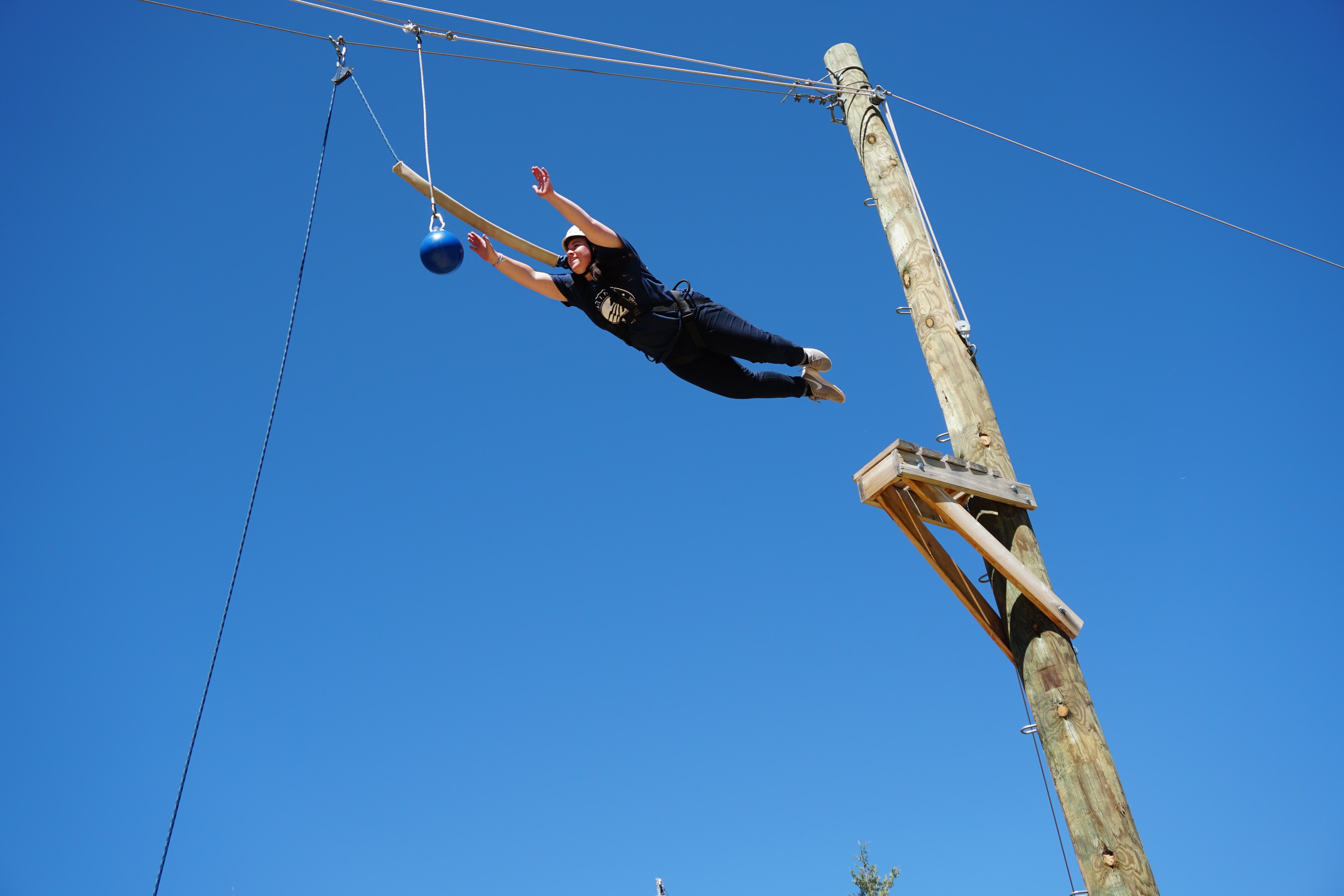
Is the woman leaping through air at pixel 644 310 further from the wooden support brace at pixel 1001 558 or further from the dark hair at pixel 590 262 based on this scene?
the wooden support brace at pixel 1001 558

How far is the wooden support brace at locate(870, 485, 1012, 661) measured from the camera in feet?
12.8

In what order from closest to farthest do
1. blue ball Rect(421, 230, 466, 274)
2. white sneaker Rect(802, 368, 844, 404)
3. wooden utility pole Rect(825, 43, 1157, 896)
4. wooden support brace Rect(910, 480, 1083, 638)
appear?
wooden utility pole Rect(825, 43, 1157, 896) → wooden support brace Rect(910, 480, 1083, 638) → blue ball Rect(421, 230, 466, 274) → white sneaker Rect(802, 368, 844, 404)

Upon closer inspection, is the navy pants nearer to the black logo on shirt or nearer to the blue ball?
the black logo on shirt

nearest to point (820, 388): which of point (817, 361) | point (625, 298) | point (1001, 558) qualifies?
point (817, 361)

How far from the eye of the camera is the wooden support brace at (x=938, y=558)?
3910mm

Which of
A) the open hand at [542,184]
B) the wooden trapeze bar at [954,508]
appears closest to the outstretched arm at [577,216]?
the open hand at [542,184]

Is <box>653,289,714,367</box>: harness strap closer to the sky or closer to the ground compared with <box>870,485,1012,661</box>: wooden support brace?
closer to the sky

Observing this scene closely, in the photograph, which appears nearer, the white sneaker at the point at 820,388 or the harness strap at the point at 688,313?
the harness strap at the point at 688,313

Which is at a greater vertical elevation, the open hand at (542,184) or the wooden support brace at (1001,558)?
the open hand at (542,184)

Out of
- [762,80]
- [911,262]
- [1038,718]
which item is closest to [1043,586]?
[1038,718]

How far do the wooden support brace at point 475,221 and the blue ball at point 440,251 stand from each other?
1.91ft

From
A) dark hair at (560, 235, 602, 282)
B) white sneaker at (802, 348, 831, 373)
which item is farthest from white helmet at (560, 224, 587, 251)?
white sneaker at (802, 348, 831, 373)

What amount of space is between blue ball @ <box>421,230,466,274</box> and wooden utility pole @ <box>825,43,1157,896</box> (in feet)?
6.33

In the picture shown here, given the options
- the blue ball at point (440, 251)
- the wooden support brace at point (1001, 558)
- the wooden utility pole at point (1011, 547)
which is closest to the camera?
the wooden utility pole at point (1011, 547)
